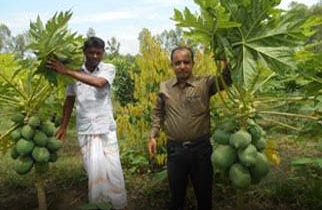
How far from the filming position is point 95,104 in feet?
12.6

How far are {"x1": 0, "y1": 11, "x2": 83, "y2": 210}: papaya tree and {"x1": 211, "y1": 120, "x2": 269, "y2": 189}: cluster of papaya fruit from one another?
147 centimetres

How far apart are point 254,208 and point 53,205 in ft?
6.80

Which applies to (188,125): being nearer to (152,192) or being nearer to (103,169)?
(103,169)

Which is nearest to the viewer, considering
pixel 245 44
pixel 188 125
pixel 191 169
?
pixel 245 44

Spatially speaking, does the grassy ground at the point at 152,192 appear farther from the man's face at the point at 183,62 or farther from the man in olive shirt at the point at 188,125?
the man's face at the point at 183,62

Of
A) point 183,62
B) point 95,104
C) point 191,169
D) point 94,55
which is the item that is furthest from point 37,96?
point 191,169

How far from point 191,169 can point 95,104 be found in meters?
1.03

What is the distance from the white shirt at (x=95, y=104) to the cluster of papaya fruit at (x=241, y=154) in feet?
4.02

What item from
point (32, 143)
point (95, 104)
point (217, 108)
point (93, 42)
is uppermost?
point (93, 42)

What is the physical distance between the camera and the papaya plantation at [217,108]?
274 cm

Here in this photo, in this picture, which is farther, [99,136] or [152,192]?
[152,192]

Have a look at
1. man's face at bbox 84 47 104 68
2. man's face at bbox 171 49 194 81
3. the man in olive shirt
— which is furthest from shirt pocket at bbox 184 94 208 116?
man's face at bbox 84 47 104 68

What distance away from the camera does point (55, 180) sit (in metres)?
5.24

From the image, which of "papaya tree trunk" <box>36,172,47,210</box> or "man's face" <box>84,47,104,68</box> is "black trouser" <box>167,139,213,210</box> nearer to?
"man's face" <box>84,47,104,68</box>
